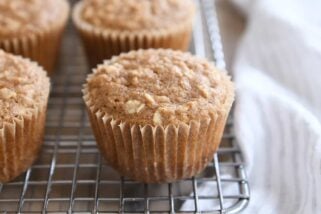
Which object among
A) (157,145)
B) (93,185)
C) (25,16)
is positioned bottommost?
(93,185)

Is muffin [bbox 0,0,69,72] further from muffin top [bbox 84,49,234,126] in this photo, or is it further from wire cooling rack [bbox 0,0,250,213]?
muffin top [bbox 84,49,234,126]

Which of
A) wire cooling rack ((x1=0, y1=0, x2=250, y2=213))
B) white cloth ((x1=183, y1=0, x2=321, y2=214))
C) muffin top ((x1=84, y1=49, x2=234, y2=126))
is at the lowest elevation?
wire cooling rack ((x1=0, y1=0, x2=250, y2=213))

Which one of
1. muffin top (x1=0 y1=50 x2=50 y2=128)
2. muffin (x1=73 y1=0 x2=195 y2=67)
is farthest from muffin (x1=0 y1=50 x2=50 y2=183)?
muffin (x1=73 y1=0 x2=195 y2=67)

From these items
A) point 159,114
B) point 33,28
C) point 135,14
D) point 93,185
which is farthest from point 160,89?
point 33,28

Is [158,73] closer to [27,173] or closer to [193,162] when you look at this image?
[193,162]

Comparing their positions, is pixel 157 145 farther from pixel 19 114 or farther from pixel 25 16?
pixel 25 16

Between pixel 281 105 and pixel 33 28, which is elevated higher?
pixel 281 105
